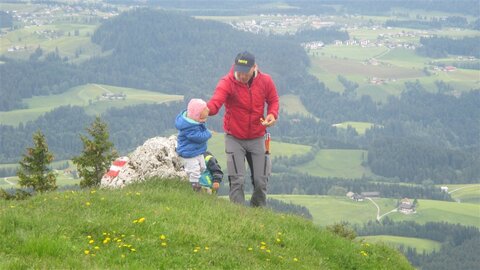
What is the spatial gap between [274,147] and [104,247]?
172196 millimetres

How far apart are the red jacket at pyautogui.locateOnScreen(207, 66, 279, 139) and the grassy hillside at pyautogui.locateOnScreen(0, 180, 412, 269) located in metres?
2.11

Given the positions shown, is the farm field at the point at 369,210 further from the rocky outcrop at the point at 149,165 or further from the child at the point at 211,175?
the child at the point at 211,175

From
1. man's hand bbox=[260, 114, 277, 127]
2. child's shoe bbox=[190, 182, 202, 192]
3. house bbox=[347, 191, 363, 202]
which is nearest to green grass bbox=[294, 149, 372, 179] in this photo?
house bbox=[347, 191, 363, 202]

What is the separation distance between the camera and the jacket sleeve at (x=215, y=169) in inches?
730

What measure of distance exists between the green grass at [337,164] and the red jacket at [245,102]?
150m

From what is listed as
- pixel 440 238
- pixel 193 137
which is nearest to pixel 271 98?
pixel 193 137

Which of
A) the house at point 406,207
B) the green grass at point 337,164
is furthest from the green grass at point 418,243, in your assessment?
the green grass at point 337,164

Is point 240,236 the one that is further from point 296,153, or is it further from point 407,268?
point 296,153

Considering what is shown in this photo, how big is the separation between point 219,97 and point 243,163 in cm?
195

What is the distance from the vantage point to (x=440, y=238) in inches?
4402

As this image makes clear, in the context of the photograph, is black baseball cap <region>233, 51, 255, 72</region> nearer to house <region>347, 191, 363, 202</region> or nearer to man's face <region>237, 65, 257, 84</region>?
man's face <region>237, 65, 257, 84</region>

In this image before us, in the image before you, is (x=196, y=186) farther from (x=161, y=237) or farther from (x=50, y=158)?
(x=50, y=158)

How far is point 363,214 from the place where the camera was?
130 meters

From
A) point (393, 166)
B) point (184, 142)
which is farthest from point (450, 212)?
point (184, 142)
